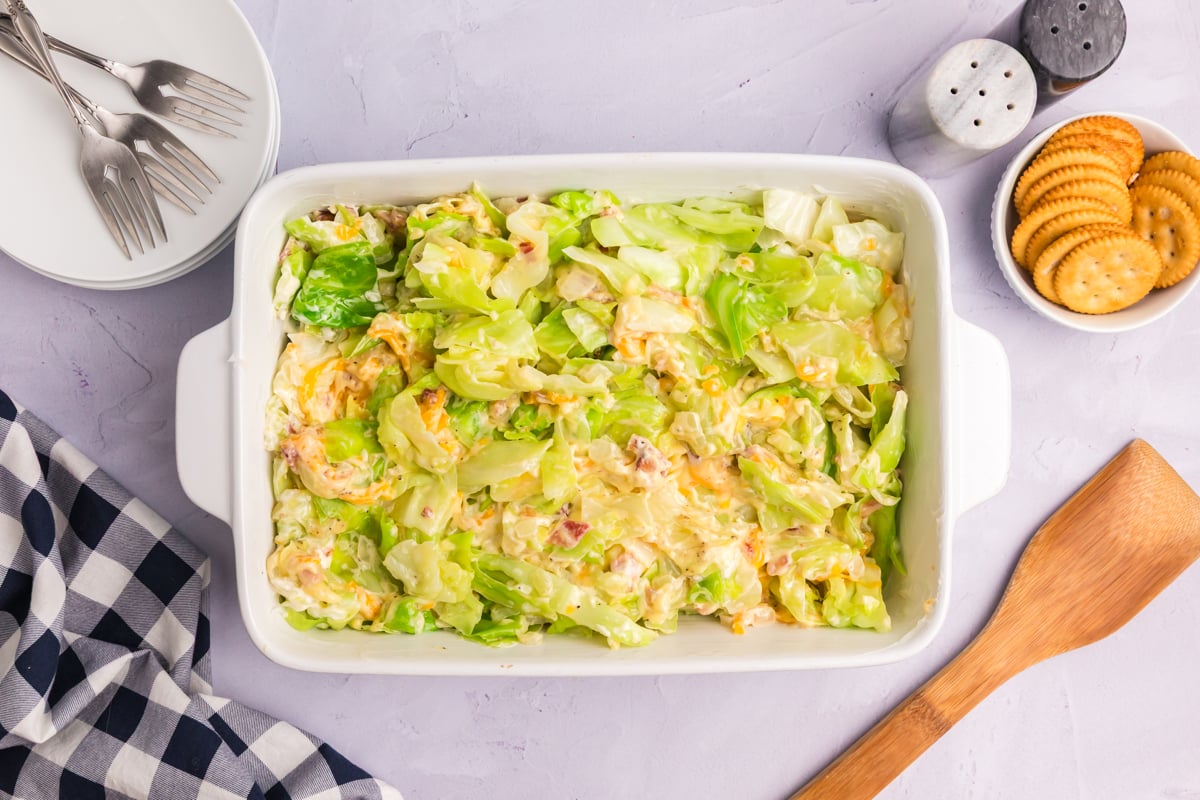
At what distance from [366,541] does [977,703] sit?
1300mm

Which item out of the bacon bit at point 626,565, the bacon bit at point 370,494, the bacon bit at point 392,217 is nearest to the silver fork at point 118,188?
the bacon bit at point 392,217

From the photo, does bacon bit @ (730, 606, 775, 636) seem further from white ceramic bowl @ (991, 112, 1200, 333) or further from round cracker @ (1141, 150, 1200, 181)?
round cracker @ (1141, 150, 1200, 181)

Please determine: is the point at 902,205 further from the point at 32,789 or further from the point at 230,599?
the point at 32,789

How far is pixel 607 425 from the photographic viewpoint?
5.22ft

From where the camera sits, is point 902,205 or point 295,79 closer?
point 902,205

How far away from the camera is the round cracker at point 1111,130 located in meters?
1.72

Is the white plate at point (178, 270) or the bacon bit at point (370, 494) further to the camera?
the white plate at point (178, 270)

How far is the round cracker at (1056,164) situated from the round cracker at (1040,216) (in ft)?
0.15

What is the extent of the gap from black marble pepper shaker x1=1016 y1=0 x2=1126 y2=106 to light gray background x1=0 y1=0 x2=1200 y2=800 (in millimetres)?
190

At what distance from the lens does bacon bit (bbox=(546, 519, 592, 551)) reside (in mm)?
1576

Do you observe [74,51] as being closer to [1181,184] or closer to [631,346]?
[631,346]

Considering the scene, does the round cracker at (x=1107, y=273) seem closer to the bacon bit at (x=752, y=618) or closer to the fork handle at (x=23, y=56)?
the bacon bit at (x=752, y=618)

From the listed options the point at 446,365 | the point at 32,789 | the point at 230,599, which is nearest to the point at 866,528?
the point at 446,365

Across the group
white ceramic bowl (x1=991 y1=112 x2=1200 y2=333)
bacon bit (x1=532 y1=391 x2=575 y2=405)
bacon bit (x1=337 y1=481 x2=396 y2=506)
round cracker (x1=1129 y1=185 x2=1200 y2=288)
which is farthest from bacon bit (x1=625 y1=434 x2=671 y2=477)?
round cracker (x1=1129 y1=185 x2=1200 y2=288)
